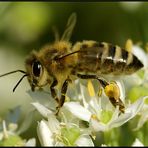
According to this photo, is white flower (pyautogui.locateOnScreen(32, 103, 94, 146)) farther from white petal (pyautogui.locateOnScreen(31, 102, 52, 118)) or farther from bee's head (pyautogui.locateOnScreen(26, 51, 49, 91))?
bee's head (pyautogui.locateOnScreen(26, 51, 49, 91))

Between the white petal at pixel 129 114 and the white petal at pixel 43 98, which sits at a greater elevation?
the white petal at pixel 43 98

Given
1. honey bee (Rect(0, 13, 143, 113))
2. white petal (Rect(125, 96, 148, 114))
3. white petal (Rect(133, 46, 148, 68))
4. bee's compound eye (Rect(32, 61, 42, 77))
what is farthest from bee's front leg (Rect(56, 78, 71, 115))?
white petal (Rect(133, 46, 148, 68))

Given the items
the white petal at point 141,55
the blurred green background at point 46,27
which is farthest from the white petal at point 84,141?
the blurred green background at point 46,27

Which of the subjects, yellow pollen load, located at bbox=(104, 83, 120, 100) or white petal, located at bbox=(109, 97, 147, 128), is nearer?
white petal, located at bbox=(109, 97, 147, 128)

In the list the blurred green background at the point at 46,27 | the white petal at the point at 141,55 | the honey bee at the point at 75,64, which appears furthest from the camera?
the blurred green background at the point at 46,27

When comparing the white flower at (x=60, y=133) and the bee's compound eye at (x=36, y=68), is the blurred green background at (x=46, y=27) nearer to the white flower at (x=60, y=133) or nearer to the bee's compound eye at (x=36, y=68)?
the bee's compound eye at (x=36, y=68)

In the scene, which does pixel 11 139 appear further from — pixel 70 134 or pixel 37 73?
pixel 37 73
